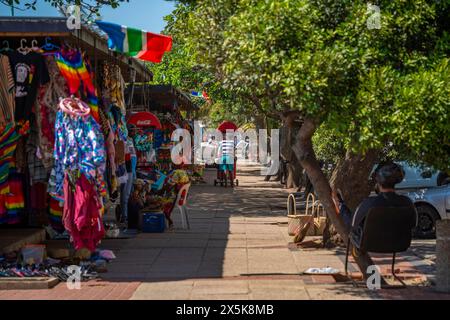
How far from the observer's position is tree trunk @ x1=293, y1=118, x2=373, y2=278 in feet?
30.6

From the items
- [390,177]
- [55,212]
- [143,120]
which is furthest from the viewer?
[143,120]

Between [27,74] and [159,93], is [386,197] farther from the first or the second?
[159,93]

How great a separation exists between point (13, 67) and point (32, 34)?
62 centimetres

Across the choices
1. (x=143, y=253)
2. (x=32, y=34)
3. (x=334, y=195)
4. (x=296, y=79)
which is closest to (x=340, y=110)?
(x=296, y=79)

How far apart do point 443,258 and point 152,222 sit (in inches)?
291

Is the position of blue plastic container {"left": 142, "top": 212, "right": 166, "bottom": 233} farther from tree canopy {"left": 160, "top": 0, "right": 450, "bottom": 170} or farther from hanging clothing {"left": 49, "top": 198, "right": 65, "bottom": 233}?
tree canopy {"left": 160, "top": 0, "right": 450, "bottom": 170}

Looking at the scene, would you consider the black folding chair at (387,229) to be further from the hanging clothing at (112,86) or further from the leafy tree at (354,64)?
the hanging clothing at (112,86)

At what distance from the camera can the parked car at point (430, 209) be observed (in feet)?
49.9

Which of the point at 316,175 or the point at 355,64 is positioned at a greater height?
the point at 355,64

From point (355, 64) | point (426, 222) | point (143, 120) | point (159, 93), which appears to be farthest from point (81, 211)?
point (159, 93)

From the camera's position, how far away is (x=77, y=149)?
397 inches

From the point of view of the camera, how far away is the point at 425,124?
7.52 m

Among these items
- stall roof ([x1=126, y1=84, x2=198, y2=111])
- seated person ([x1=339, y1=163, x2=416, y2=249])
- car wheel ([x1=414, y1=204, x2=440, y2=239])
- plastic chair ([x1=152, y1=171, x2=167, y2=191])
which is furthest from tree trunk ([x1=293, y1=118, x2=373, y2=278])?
stall roof ([x1=126, y1=84, x2=198, y2=111])
